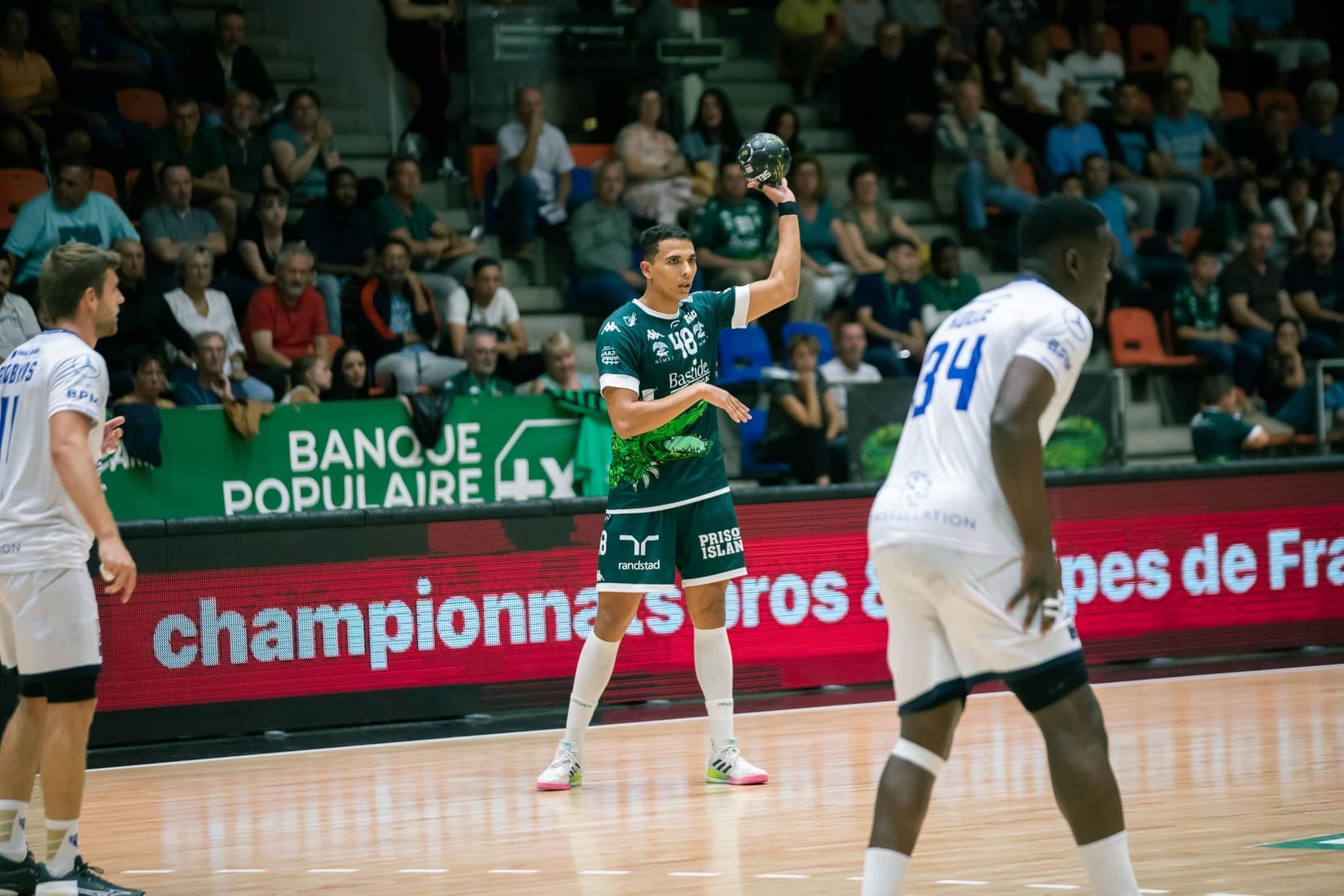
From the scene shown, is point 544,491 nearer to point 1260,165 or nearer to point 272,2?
point 272,2

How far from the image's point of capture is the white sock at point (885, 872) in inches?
171

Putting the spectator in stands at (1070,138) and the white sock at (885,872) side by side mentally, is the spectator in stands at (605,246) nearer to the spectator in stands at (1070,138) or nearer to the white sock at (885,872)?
the spectator in stands at (1070,138)

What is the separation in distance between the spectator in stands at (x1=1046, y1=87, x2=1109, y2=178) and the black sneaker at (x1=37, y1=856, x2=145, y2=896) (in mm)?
12952

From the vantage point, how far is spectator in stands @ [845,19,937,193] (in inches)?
659

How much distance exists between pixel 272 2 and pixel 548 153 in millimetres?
3061

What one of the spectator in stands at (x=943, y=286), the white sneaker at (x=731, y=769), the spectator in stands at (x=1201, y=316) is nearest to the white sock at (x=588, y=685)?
the white sneaker at (x=731, y=769)

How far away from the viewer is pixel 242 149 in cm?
1384

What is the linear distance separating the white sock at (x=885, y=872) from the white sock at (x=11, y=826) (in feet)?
9.59

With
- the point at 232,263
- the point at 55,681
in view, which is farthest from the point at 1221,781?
the point at 232,263

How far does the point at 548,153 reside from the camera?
48.8ft

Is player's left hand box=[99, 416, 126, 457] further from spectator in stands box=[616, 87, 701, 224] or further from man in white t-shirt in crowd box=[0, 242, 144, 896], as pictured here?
spectator in stands box=[616, 87, 701, 224]

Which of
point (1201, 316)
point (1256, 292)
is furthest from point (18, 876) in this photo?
point (1256, 292)

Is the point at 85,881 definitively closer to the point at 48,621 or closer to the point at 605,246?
the point at 48,621

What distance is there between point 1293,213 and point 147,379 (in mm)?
11387
